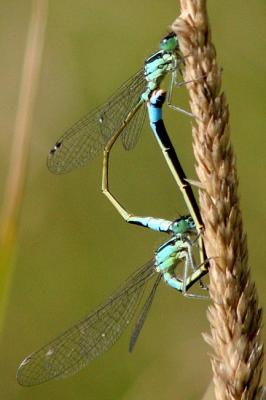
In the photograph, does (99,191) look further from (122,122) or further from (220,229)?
(220,229)

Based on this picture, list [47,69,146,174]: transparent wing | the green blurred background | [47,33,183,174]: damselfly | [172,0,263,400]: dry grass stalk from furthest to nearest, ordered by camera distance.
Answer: the green blurred background < [47,69,146,174]: transparent wing < [47,33,183,174]: damselfly < [172,0,263,400]: dry grass stalk

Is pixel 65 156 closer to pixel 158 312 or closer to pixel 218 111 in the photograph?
pixel 158 312

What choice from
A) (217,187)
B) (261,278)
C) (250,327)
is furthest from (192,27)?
(261,278)

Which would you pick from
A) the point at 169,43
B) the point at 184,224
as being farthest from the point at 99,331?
the point at 169,43

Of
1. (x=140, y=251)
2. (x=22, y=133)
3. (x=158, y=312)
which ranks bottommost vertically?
(x=158, y=312)

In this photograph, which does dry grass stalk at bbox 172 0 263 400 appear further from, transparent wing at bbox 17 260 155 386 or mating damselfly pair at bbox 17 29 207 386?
transparent wing at bbox 17 260 155 386

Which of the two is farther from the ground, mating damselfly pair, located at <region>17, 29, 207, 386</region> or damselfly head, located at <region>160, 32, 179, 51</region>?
damselfly head, located at <region>160, 32, 179, 51</region>

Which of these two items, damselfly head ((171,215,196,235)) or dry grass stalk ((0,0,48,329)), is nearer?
dry grass stalk ((0,0,48,329))

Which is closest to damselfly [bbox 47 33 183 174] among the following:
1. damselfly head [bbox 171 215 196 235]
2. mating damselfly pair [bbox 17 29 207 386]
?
mating damselfly pair [bbox 17 29 207 386]
